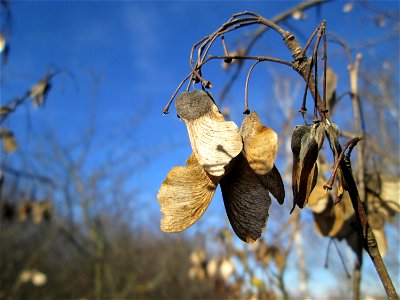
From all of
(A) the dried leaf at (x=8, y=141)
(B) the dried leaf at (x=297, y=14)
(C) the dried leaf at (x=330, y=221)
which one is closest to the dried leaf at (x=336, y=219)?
(C) the dried leaf at (x=330, y=221)

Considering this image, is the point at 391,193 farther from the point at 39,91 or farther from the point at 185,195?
the point at 39,91

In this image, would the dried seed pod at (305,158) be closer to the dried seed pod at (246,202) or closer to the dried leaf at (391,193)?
the dried seed pod at (246,202)

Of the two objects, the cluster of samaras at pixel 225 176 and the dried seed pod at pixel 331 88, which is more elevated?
the dried seed pod at pixel 331 88

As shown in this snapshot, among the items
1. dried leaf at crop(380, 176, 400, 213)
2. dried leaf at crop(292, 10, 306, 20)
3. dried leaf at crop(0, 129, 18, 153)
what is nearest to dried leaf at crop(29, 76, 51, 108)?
dried leaf at crop(0, 129, 18, 153)

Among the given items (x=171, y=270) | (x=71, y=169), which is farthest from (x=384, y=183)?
(x=171, y=270)

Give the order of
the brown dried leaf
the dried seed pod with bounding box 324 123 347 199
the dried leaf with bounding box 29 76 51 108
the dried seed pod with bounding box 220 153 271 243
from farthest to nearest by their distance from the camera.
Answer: the dried leaf with bounding box 29 76 51 108 < the brown dried leaf < the dried seed pod with bounding box 220 153 271 243 < the dried seed pod with bounding box 324 123 347 199

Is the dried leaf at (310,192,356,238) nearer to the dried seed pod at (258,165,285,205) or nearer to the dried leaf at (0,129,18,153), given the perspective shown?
the dried seed pod at (258,165,285,205)

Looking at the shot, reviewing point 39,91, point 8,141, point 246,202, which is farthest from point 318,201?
point 8,141
